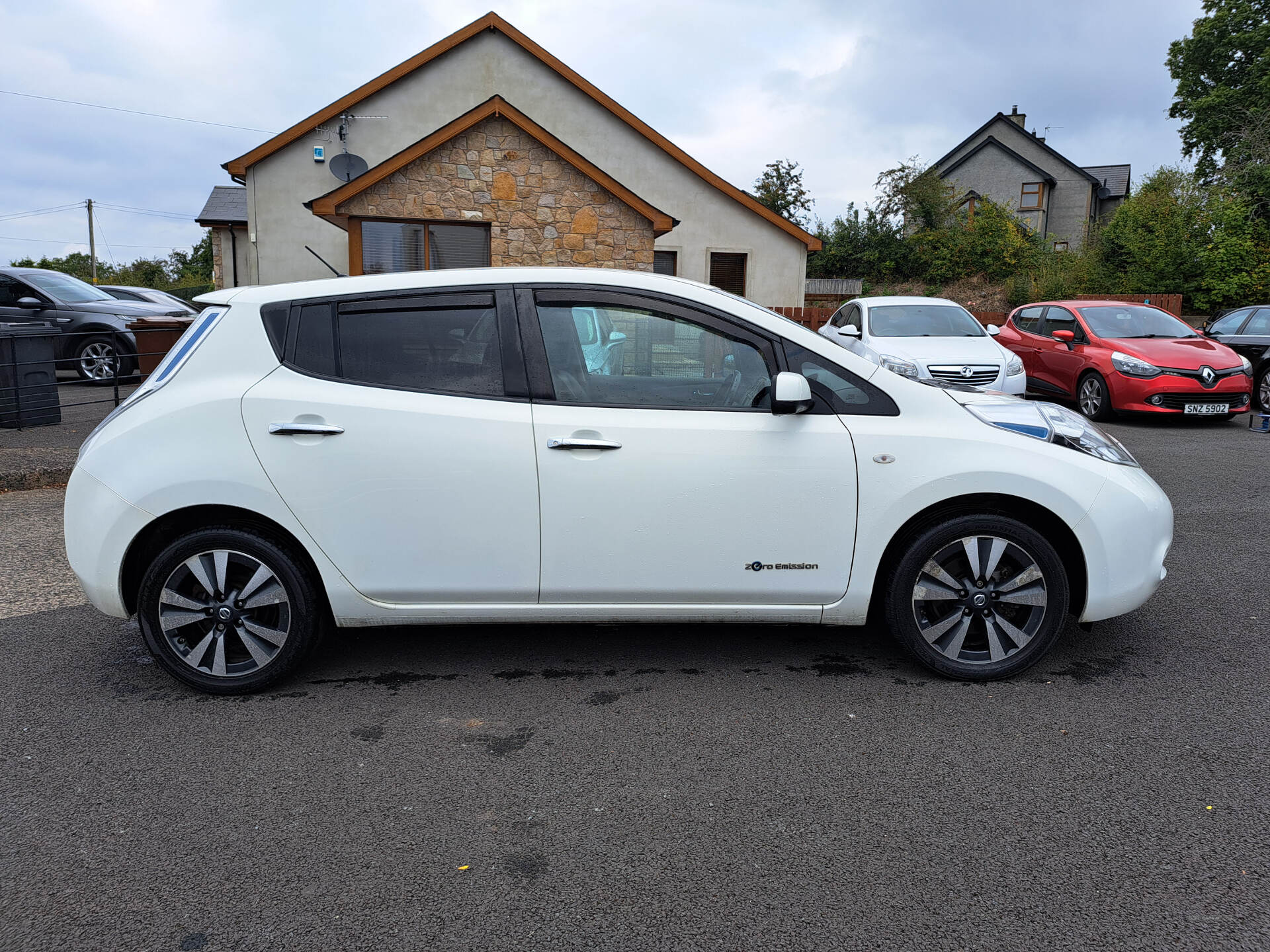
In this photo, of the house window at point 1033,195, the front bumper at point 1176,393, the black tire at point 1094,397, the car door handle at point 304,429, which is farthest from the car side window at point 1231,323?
the house window at point 1033,195

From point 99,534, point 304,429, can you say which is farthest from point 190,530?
point 304,429

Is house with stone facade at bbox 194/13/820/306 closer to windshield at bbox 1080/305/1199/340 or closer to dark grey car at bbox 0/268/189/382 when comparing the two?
dark grey car at bbox 0/268/189/382

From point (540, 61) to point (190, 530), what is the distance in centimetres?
1787

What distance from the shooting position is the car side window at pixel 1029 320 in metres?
14.3

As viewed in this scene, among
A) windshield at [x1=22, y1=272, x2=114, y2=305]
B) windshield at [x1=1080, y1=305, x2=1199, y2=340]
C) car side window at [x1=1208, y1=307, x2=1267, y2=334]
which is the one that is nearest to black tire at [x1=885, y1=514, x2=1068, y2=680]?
windshield at [x1=1080, y1=305, x2=1199, y2=340]

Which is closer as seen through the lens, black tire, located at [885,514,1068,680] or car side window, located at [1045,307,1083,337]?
black tire, located at [885,514,1068,680]

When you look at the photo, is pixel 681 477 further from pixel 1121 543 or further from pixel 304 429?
pixel 1121 543

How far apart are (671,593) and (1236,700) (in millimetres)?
2312

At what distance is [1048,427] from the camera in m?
3.89

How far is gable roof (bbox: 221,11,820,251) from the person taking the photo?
17641 millimetres

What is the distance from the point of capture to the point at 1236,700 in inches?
145

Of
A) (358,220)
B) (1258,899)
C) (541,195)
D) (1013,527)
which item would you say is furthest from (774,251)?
(1258,899)

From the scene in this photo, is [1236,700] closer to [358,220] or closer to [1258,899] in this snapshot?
[1258,899]

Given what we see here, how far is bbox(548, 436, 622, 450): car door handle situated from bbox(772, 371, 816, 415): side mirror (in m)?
0.66
